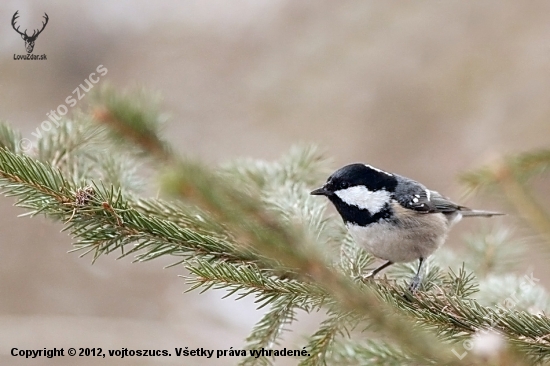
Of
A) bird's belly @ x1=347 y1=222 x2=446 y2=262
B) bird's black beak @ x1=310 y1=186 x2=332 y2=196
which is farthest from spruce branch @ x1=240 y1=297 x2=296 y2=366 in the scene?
bird's black beak @ x1=310 y1=186 x2=332 y2=196

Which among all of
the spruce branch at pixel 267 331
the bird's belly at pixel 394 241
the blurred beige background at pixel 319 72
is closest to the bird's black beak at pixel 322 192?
the bird's belly at pixel 394 241

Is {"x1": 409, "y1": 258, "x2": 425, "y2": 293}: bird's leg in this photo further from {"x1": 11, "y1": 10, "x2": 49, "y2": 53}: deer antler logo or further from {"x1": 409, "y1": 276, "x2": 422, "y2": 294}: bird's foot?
{"x1": 11, "y1": 10, "x2": 49, "y2": 53}: deer antler logo

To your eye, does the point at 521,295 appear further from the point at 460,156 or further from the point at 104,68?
the point at 104,68

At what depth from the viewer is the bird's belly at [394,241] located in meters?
2.24

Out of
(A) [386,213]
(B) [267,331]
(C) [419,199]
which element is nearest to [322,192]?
(A) [386,213]

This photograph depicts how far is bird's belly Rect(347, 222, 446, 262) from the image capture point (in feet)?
7.36

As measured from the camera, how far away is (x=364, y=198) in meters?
2.51

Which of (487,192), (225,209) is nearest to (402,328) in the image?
(225,209)

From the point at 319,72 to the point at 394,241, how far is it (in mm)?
4585

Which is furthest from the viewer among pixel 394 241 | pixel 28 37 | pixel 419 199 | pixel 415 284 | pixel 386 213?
pixel 28 37

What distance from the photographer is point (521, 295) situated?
2.01m

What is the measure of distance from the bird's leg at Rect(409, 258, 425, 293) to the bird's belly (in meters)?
0.07

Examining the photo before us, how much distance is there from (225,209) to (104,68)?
226 inches

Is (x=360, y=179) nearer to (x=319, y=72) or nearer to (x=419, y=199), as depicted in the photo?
(x=419, y=199)
